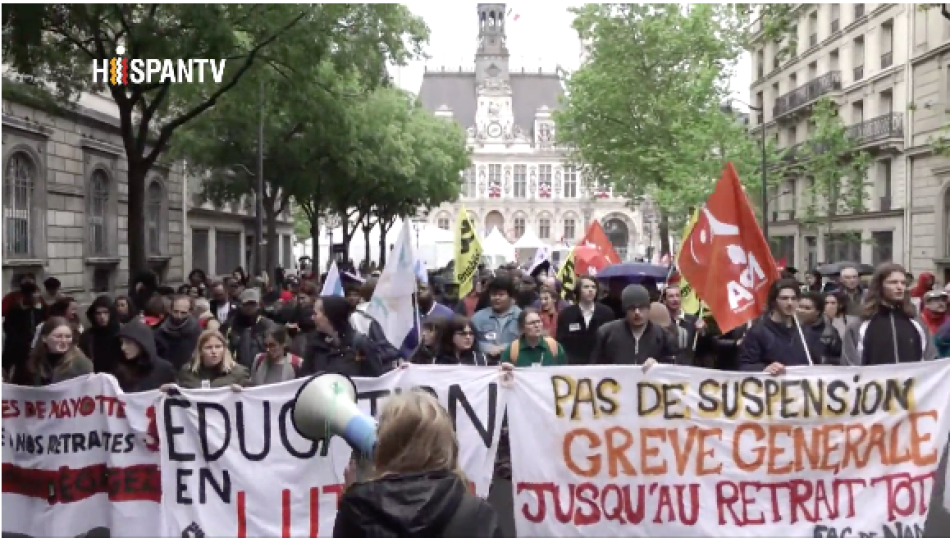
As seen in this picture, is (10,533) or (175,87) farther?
(175,87)

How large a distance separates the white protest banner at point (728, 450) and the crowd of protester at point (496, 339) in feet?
0.75

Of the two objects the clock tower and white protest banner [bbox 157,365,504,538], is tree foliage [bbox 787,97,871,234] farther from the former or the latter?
the clock tower

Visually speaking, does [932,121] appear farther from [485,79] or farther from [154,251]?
[485,79]

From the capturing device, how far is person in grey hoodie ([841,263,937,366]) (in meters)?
7.00

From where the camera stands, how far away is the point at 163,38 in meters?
14.9

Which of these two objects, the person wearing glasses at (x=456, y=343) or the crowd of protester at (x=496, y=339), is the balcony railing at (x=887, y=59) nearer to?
the crowd of protester at (x=496, y=339)

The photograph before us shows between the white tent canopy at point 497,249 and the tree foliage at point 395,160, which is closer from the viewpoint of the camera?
the tree foliage at point 395,160

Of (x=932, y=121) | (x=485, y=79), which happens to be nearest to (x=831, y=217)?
(x=932, y=121)

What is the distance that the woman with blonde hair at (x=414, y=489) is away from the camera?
8.48 feet

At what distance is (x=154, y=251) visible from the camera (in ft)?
97.7

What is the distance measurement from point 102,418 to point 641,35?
37220 mm

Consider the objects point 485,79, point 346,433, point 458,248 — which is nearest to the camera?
point 346,433

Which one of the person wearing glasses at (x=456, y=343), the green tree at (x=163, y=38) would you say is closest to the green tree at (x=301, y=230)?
the green tree at (x=163, y=38)

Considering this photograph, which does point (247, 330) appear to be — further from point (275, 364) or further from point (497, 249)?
point (497, 249)
